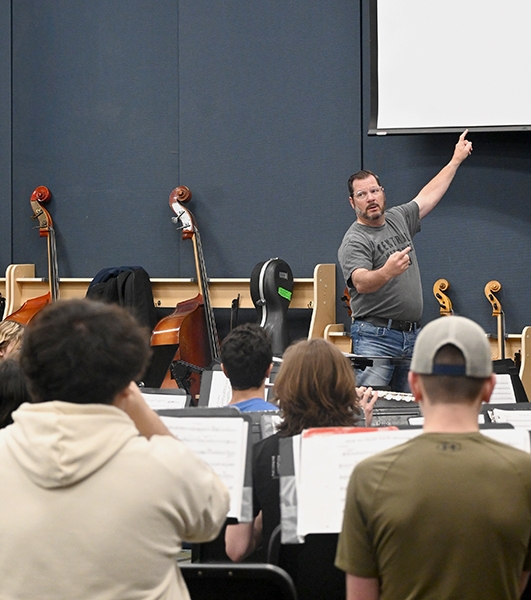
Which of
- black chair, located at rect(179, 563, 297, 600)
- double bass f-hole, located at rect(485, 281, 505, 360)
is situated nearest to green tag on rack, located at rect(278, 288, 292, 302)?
double bass f-hole, located at rect(485, 281, 505, 360)

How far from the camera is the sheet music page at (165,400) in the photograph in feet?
8.30

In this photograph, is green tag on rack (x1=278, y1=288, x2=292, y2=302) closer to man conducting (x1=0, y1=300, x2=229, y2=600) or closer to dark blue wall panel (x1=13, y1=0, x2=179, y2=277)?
dark blue wall panel (x1=13, y1=0, x2=179, y2=277)

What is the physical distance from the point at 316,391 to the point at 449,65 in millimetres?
3202

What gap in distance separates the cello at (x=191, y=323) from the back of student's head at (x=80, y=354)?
338cm

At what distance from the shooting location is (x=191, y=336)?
191 inches

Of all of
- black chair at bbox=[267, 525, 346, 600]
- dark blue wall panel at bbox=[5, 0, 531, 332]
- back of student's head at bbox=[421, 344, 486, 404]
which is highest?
dark blue wall panel at bbox=[5, 0, 531, 332]

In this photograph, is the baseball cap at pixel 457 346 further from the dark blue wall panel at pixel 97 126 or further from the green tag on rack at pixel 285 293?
the dark blue wall panel at pixel 97 126

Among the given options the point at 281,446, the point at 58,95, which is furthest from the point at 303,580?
the point at 58,95

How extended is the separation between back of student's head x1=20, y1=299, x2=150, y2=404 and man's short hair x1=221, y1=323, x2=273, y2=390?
1.10 metres

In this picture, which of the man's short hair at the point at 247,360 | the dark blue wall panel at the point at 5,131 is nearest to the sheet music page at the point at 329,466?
the man's short hair at the point at 247,360

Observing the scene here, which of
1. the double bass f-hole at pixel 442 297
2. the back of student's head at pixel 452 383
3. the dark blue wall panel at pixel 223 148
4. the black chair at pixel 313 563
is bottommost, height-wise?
the black chair at pixel 313 563

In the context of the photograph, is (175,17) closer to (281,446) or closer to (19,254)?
(19,254)

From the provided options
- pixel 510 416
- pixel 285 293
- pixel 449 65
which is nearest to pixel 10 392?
pixel 510 416

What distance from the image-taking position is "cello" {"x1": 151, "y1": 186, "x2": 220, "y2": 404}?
476 cm
